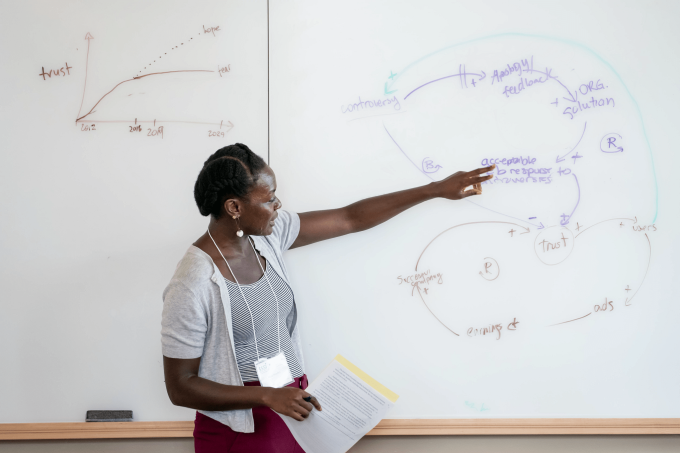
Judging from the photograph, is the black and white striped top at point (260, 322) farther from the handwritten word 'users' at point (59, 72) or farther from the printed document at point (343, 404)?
the handwritten word 'users' at point (59, 72)

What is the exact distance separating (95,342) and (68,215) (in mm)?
406

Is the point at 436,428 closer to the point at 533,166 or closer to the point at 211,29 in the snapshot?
the point at 533,166

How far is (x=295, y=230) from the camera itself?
141 cm

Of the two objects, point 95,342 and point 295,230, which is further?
point 95,342

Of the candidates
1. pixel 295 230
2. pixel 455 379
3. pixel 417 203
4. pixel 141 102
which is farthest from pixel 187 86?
pixel 455 379

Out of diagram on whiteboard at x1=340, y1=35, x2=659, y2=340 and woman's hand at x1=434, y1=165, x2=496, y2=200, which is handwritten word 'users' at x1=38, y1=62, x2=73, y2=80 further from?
woman's hand at x1=434, y1=165, x2=496, y2=200

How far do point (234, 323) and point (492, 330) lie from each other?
798mm

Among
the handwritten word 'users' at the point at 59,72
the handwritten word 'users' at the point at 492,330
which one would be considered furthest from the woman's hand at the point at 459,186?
the handwritten word 'users' at the point at 59,72

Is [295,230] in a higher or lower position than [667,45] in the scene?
lower

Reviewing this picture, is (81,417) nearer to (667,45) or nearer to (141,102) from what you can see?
(141,102)

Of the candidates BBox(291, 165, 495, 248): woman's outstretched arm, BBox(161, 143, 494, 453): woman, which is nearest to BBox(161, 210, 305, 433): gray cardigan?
BBox(161, 143, 494, 453): woman

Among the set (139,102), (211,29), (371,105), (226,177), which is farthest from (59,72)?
(371,105)

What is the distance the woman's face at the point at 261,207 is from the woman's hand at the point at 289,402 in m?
0.38

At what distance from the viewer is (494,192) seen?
1.51 meters
